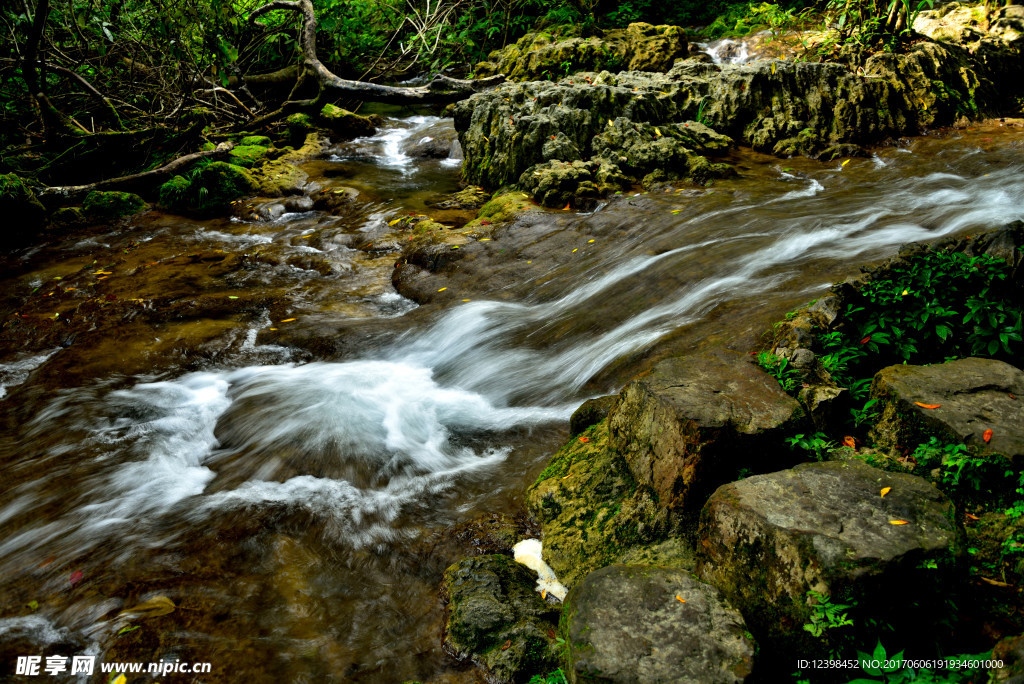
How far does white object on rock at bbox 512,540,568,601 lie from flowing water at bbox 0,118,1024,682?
1.34 feet

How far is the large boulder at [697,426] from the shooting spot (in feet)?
9.50

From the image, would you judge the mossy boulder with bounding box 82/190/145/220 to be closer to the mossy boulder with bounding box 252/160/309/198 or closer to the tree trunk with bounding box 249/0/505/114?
the mossy boulder with bounding box 252/160/309/198

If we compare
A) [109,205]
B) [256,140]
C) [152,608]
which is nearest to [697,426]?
[152,608]

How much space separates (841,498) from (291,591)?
298cm

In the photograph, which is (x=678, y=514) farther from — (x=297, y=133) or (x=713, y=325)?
(x=297, y=133)

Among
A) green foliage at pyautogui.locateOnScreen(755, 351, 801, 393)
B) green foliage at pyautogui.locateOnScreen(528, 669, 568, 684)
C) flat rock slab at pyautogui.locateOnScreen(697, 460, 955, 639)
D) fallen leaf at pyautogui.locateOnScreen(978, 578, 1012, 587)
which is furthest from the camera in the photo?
green foliage at pyautogui.locateOnScreen(755, 351, 801, 393)

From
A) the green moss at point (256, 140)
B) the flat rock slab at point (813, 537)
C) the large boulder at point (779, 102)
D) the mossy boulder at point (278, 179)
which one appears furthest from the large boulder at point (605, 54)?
the flat rock slab at point (813, 537)

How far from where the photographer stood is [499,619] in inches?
115

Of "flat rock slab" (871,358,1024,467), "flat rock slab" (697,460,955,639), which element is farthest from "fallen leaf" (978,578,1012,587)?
"flat rock slab" (871,358,1024,467)

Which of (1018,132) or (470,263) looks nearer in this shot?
(470,263)

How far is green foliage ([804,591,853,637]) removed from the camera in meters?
2.19

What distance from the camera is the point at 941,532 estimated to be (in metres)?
2.33

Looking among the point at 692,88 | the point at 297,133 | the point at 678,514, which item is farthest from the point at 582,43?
the point at 678,514

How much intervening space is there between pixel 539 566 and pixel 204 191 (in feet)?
32.3
